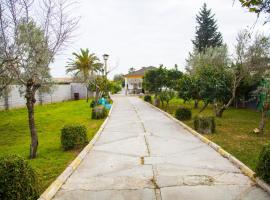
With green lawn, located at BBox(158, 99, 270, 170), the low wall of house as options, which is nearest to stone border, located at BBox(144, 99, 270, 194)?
green lawn, located at BBox(158, 99, 270, 170)

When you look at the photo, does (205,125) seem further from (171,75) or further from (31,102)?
(171,75)

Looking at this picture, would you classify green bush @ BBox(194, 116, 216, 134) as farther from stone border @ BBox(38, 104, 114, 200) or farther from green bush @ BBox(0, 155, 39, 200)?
green bush @ BBox(0, 155, 39, 200)

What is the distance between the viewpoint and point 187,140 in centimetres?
981

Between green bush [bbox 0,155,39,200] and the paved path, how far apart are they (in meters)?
0.62

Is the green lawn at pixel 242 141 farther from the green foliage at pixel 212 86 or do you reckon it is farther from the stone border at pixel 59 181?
the stone border at pixel 59 181

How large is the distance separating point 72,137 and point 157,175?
3700mm

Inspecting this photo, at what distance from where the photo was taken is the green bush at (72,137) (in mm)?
8602

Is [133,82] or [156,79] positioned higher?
[133,82]

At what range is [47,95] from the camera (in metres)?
31.2

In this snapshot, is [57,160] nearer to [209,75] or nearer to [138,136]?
[138,136]

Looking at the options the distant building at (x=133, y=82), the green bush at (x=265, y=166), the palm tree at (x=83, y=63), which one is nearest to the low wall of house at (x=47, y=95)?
the palm tree at (x=83, y=63)

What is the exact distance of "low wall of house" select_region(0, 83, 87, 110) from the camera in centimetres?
2209

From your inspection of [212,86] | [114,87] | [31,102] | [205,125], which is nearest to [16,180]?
[31,102]

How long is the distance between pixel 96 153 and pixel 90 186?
275 cm
